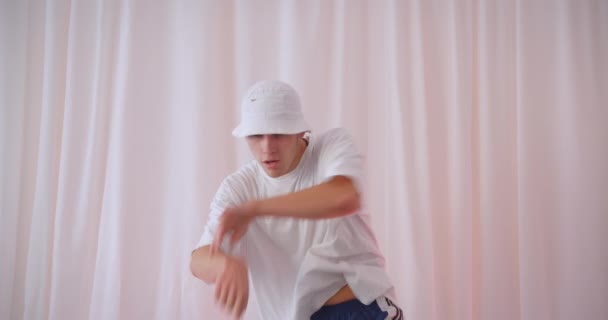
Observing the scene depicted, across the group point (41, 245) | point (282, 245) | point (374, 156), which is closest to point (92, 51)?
point (41, 245)

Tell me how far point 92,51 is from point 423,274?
1532 millimetres

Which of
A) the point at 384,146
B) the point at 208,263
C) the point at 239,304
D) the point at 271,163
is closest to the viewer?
the point at 239,304

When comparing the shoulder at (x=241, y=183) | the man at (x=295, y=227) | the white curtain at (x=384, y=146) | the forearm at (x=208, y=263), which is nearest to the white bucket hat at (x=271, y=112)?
the man at (x=295, y=227)

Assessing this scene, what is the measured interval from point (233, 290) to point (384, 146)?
43.6 inches

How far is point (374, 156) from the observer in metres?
1.81

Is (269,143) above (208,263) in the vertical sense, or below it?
above

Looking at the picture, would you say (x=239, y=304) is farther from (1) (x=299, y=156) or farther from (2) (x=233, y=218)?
(1) (x=299, y=156)

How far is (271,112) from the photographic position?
103 centimetres

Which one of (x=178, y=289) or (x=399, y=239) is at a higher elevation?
(x=399, y=239)

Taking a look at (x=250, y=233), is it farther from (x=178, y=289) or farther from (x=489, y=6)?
(x=489, y=6)

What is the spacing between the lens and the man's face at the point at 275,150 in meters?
1.05

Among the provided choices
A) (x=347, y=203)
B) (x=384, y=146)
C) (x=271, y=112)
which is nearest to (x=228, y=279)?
(x=347, y=203)

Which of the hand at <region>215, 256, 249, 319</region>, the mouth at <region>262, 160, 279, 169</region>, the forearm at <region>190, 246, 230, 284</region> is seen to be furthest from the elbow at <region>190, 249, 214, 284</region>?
the mouth at <region>262, 160, 279, 169</region>

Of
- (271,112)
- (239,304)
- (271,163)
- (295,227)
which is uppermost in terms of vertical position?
(271,112)
